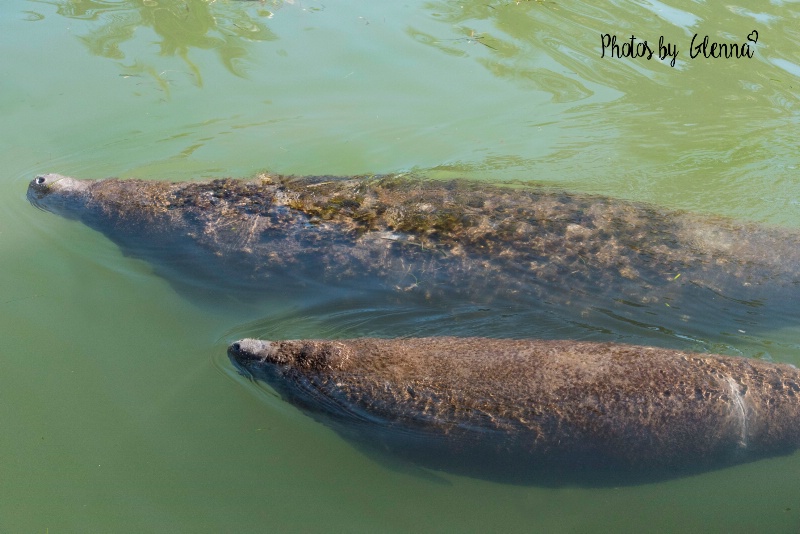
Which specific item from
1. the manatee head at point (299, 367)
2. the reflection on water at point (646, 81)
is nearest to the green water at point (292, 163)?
the reflection on water at point (646, 81)

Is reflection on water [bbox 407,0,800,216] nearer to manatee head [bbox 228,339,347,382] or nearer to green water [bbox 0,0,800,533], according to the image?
green water [bbox 0,0,800,533]

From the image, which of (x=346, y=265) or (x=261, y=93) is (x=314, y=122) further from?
(x=346, y=265)

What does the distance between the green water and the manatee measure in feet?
1.05

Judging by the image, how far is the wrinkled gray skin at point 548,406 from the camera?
15.1 ft

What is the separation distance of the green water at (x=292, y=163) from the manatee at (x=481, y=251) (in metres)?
0.32

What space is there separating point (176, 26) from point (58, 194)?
4864 mm

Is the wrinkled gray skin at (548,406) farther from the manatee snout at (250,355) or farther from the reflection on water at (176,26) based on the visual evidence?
the reflection on water at (176,26)

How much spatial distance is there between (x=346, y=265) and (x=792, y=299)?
13.1 feet

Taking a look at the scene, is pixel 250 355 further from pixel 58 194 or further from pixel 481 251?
pixel 58 194

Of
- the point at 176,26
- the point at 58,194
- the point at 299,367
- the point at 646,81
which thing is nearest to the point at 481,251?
the point at 299,367

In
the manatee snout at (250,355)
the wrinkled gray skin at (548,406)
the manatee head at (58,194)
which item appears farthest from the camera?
the manatee head at (58,194)

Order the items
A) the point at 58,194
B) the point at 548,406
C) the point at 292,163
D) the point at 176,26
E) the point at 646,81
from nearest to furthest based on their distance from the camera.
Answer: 1. the point at 548,406
2. the point at 58,194
3. the point at 292,163
4. the point at 646,81
5. the point at 176,26

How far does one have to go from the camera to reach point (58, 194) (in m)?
7.52

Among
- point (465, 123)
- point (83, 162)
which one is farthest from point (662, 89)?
point (83, 162)
